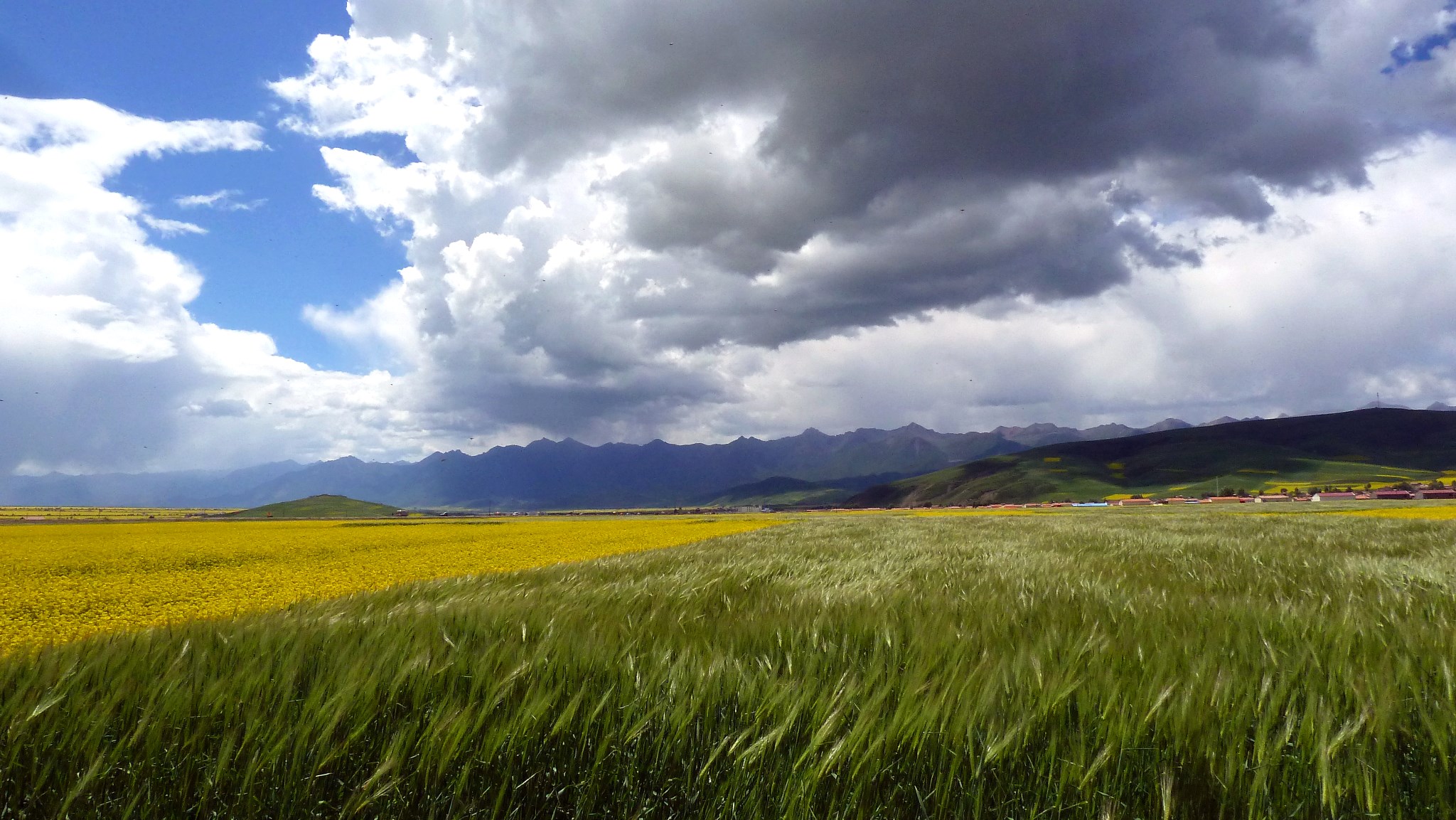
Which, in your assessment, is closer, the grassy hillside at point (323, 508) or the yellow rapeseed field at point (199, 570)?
the yellow rapeseed field at point (199, 570)

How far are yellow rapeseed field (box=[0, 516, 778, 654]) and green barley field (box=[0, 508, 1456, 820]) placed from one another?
1.68 meters

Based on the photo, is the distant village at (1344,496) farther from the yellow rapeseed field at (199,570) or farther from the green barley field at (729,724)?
the green barley field at (729,724)

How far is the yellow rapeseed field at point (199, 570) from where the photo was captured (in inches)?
234

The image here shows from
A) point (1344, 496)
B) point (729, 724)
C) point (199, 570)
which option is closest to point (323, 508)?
point (199, 570)

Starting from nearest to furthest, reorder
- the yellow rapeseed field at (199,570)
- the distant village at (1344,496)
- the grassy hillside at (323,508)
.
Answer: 1. the yellow rapeseed field at (199,570)
2. the distant village at (1344,496)
3. the grassy hillside at (323,508)

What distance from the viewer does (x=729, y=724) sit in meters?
1.94

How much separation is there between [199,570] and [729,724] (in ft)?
44.7

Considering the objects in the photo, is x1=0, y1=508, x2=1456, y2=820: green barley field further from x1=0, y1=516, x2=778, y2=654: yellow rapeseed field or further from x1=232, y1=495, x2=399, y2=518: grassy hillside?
x1=232, y1=495, x2=399, y2=518: grassy hillside

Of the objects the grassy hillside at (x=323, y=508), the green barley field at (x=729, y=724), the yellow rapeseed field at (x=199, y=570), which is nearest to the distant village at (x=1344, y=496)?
the yellow rapeseed field at (x=199, y=570)

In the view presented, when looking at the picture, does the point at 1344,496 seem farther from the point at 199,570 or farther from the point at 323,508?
the point at 323,508

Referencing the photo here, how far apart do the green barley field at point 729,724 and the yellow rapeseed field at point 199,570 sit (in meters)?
1.68

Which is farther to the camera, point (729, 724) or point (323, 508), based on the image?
point (323, 508)

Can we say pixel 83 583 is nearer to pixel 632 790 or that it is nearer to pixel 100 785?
pixel 100 785

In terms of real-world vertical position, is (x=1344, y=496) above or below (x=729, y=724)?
below
